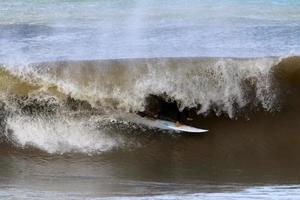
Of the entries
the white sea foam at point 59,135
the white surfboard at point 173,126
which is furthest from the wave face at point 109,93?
the white surfboard at point 173,126

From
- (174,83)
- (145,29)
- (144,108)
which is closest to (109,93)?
(144,108)

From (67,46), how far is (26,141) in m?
4.41

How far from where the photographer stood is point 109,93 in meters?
13.9

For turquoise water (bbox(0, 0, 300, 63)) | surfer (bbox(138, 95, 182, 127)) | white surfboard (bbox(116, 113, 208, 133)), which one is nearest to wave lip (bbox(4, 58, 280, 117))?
surfer (bbox(138, 95, 182, 127))

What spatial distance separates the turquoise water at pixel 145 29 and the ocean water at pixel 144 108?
0.05 m

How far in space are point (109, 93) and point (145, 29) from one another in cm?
468

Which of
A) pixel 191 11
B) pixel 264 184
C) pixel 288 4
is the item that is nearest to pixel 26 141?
pixel 264 184

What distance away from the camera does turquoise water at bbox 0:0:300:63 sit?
1625cm

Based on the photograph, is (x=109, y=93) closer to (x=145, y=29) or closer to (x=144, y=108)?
(x=144, y=108)

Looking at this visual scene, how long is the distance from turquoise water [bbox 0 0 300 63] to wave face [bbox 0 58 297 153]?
122cm

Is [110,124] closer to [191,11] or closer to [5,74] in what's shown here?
[5,74]

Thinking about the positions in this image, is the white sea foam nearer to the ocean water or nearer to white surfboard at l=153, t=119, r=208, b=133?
the ocean water

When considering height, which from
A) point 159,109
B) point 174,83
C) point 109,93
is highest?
point 174,83

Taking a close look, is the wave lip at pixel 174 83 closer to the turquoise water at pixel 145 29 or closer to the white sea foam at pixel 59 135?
the white sea foam at pixel 59 135
